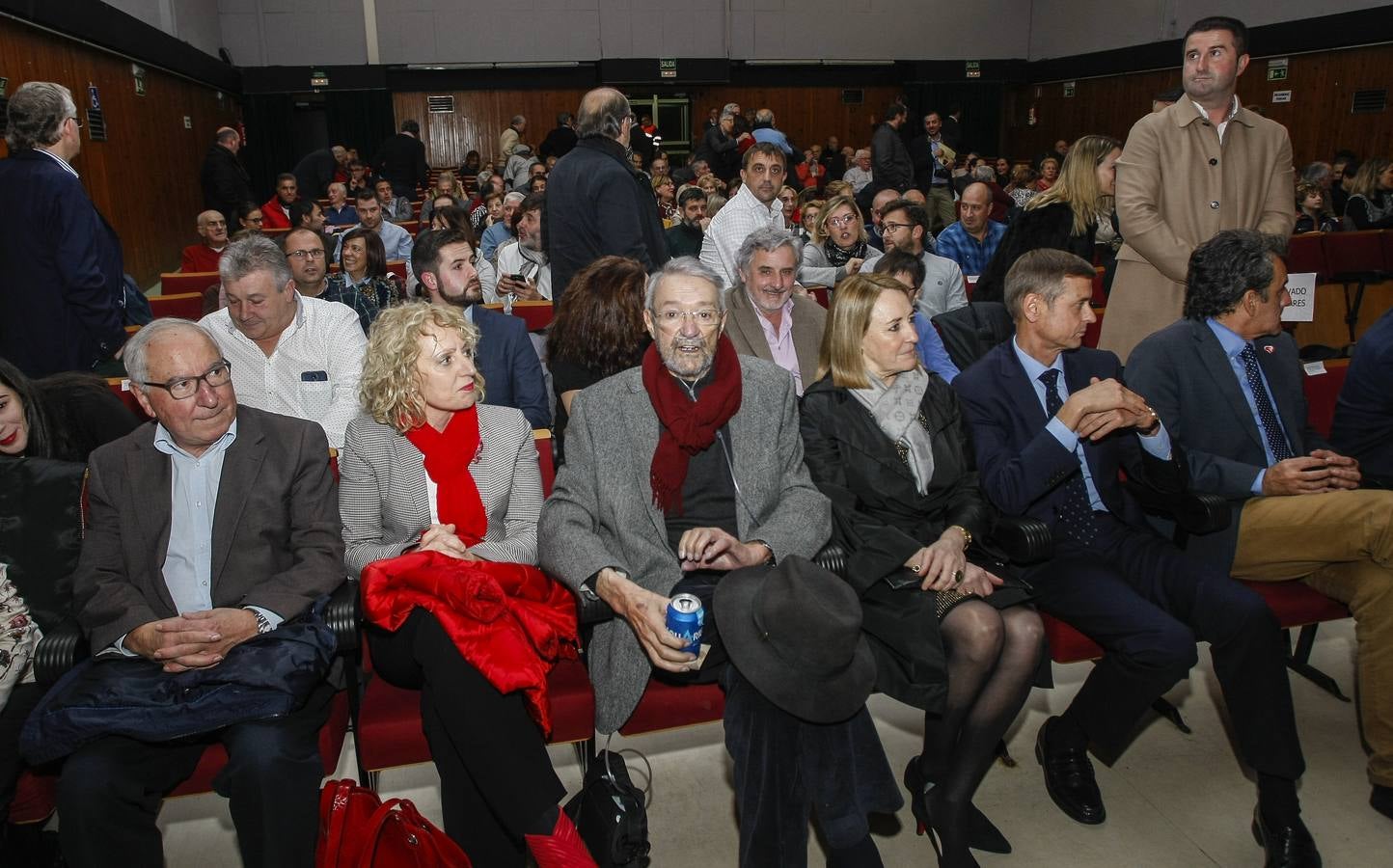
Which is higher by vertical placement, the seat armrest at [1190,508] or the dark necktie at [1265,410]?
the dark necktie at [1265,410]

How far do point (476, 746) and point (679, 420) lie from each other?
87cm

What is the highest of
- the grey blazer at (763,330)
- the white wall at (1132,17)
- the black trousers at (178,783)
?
the white wall at (1132,17)

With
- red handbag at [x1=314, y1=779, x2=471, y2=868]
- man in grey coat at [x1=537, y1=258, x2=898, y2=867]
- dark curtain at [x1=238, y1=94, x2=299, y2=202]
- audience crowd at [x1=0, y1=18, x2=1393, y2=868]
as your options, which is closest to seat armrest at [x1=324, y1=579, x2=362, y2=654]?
audience crowd at [x1=0, y1=18, x2=1393, y2=868]

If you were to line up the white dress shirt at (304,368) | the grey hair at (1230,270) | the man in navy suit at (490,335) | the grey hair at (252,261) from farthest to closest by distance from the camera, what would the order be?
1. the man in navy suit at (490,335)
2. the white dress shirt at (304,368)
3. the grey hair at (252,261)
4. the grey hair at (1230,270)

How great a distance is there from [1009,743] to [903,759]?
334 millimetres

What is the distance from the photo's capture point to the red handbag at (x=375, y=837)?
1.86 m

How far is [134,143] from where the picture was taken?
9.66 m

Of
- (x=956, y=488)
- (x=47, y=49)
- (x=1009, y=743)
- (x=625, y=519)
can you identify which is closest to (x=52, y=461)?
(x=625, y=519)

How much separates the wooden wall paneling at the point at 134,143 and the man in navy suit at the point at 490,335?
14.9 feet

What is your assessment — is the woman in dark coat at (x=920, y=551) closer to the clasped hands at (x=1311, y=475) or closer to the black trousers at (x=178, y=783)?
the clasped hands at (x=1311, y=475)

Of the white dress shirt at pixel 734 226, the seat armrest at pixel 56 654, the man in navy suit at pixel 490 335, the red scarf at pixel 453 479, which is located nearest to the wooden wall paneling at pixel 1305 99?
the white dress shirt at pixel 734 226

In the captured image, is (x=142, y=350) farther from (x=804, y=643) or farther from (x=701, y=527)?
(x=804, y=643)

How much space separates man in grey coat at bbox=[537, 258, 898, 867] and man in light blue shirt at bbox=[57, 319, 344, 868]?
62cm

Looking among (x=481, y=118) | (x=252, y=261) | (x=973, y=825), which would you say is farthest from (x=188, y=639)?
(x=481, y=118)
